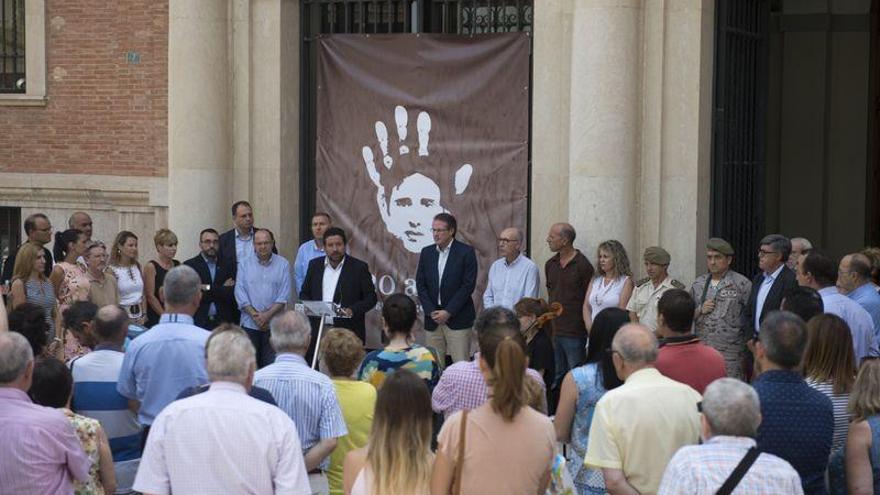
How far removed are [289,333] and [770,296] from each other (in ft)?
18.0

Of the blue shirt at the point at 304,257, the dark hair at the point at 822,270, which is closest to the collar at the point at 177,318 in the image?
the dark hair at the point at 822,270

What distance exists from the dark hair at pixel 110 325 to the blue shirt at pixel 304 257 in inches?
225

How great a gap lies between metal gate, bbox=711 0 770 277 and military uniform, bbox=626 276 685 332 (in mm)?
1356

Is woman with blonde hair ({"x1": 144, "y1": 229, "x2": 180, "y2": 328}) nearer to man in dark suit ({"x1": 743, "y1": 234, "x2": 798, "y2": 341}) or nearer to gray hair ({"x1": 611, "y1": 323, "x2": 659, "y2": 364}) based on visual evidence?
man in dark suit ({"x1": 743, "y1": 234, "x2": 798, "y2": 341})

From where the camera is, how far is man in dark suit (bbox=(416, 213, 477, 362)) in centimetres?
1346

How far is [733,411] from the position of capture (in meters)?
6.01

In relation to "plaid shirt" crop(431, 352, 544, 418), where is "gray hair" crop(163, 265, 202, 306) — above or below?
above

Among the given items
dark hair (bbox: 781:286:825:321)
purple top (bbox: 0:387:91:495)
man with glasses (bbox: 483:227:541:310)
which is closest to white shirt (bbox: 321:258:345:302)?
man with glasses (bbox: 483:227:541:310)

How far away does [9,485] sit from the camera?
653 centimetres

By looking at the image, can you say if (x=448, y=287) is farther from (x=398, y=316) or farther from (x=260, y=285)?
(x=398, y=316)

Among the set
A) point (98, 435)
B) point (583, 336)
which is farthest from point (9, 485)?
point (583, 336)

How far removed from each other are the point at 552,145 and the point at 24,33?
6.77 metres

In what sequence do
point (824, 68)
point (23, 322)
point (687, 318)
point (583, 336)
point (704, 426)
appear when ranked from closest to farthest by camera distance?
point (704, 426)
point (687, 318)
point (23, 322)
point (583, 336)
point (824, 68)

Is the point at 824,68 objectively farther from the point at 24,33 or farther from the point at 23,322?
the point at 23,322
